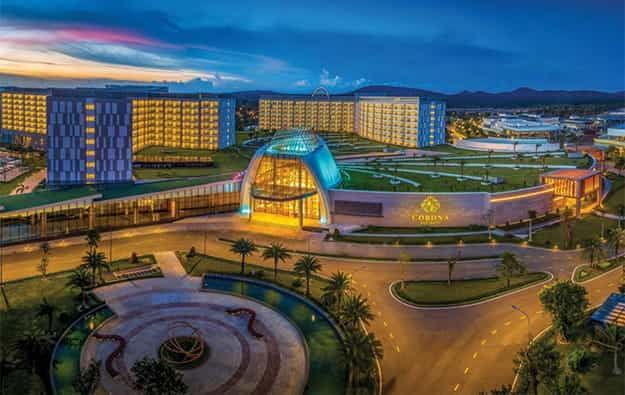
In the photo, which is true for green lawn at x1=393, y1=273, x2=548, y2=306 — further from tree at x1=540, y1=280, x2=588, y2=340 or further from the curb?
tree at x1=540, y1=280, x2=588, y2=340

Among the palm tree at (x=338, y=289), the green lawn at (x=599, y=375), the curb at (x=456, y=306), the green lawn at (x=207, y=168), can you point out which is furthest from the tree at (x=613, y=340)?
the green lawn at (x=207, y=168)

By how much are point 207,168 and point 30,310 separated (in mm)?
70915

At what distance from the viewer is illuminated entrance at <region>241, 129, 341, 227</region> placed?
261 feet

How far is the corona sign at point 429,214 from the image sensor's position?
77.4m

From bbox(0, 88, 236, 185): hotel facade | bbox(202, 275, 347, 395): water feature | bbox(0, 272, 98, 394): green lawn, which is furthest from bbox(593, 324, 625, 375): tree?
bbox(0, 88, 236, 185): hotel facade

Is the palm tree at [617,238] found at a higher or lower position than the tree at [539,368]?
higher

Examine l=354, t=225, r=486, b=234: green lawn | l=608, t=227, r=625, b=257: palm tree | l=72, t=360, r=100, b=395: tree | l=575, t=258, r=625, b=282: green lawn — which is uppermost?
l=608, t=227, r=625, b=257: palm tree

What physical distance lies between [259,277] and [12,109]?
→ 5537 inches

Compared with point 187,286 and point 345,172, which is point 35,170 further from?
point 187,286

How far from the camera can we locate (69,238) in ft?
232

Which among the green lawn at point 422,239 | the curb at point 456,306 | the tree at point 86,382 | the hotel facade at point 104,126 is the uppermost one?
the hotel facade at point 104,126

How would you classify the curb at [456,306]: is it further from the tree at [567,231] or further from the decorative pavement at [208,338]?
the tree at [567,231]

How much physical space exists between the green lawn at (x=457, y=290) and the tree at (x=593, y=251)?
25.2 ft

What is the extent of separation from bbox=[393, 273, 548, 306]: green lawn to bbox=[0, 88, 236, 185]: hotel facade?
206 ft
